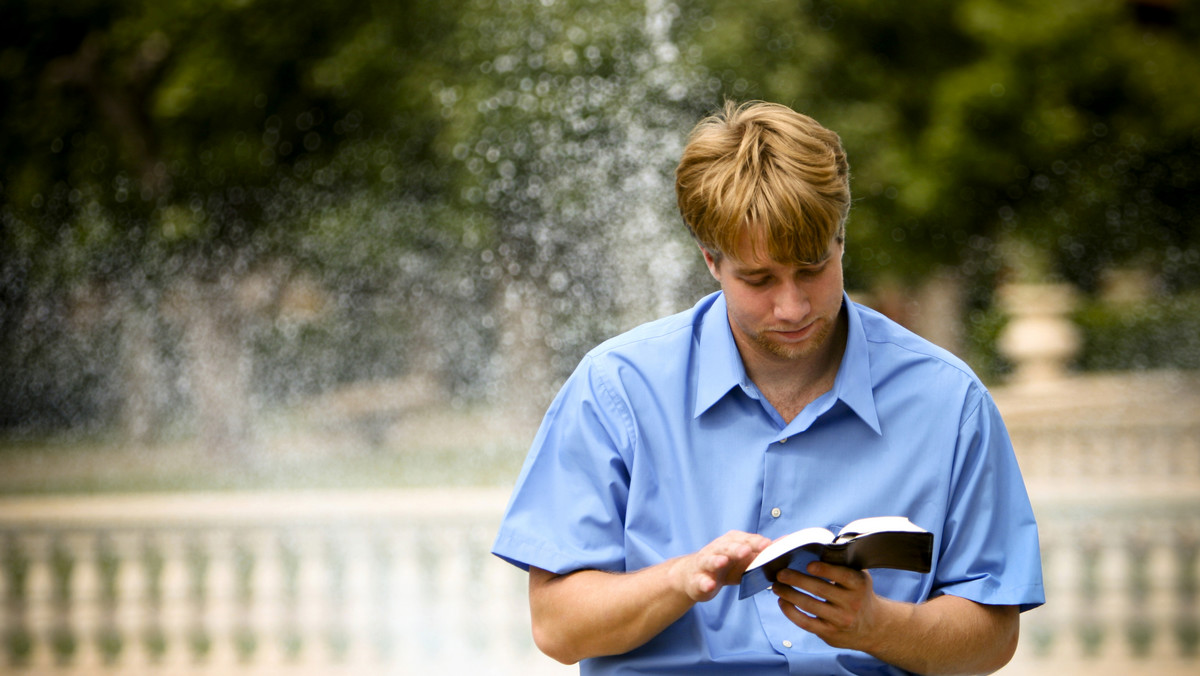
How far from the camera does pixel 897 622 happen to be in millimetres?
1614

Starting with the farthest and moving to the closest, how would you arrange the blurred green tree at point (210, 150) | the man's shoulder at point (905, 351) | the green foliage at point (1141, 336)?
the green foliage at point (1141, 336) < the blurred green tree at point (210, 150) < the man's shoulder at point (905, 351)

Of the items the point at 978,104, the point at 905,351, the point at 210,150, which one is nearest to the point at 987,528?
the point at 905,351

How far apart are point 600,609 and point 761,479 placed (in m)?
0.32

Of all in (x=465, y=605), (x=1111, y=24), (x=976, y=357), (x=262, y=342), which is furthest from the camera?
(x=262, y=342)

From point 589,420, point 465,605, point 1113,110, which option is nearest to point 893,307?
point 1113,110

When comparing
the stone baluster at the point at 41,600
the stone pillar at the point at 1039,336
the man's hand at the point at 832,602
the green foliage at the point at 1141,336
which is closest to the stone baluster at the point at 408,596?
the stone baluster at the point at 41,600

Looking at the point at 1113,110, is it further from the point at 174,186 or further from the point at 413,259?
the point at 174,186

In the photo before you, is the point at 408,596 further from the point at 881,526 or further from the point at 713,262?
the point at 881,526

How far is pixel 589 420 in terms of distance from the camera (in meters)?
1.76

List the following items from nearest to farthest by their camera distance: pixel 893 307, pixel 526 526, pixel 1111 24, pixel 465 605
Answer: pixel 526 526 < pixel 465 605 < pixel 1111 24 < pixel 893 307

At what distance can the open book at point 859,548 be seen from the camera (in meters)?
1.43

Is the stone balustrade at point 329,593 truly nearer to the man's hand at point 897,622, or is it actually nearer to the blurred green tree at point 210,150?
the man's hand at point 897,622

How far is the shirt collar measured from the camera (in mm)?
1732

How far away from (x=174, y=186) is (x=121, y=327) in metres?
2.97
